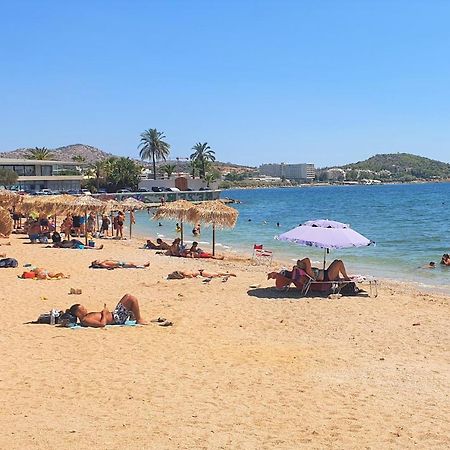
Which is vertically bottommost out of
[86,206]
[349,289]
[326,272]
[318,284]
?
[349,289]

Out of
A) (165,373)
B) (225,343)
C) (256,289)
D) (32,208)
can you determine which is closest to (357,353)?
(225,343)

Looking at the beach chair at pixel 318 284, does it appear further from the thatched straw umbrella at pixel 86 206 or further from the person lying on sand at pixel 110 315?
the thatched straw umbrella at pixel 86 206

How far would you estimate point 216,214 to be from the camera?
2094 cm

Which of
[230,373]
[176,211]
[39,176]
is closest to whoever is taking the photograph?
[230,373]

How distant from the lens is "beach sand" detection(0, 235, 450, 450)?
5.35 metres

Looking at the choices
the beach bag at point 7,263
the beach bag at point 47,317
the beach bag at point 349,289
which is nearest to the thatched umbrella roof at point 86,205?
the beach bag at point 7,263

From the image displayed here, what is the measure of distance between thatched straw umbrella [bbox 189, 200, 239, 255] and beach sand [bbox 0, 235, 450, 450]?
820 cm

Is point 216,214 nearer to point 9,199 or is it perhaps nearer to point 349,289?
point 349,289

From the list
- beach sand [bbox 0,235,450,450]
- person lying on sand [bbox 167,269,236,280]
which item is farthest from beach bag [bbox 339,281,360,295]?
person lying on sand [bbox 167,269,236,280]

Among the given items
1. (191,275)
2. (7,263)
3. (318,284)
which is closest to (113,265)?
(7,263)

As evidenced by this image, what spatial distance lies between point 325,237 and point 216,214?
8864mm

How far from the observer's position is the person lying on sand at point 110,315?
9625 mm

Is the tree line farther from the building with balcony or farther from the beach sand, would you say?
the beach sand

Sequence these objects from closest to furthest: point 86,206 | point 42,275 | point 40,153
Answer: point 42,275
point 86,206
point 40,153
